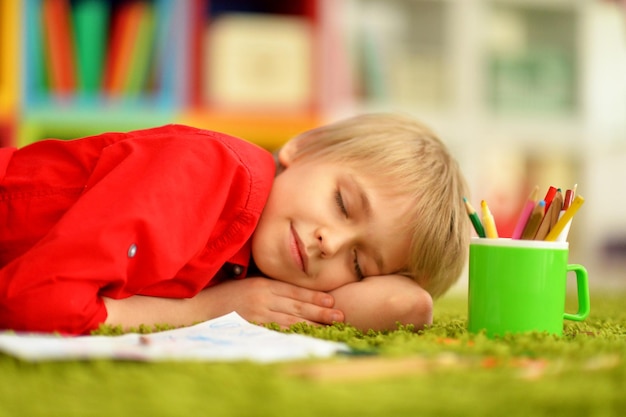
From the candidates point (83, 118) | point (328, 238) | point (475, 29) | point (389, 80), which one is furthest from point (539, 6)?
point (328, 238)

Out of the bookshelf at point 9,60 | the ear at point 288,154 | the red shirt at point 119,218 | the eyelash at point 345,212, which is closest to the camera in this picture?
the red shirt at point 119,218

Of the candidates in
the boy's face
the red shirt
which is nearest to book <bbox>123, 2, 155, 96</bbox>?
the red shirt

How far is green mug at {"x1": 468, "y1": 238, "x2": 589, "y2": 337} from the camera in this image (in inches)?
32.0

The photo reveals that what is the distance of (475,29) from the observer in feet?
8.72

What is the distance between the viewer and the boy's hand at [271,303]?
0.95 meters

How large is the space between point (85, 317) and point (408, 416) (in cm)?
45

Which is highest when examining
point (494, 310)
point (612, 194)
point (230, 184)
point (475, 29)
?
point (475, 29)

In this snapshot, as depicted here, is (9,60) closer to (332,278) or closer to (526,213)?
(332,278)

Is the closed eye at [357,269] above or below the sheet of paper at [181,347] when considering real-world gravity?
below

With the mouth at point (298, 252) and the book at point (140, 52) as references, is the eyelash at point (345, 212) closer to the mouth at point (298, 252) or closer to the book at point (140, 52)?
the mouth at point (298, 252)

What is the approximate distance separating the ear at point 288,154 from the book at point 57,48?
1.23m

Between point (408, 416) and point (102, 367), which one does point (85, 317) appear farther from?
point (408, 416)

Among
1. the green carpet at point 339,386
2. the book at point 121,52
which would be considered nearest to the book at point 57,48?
the book at point 121,52

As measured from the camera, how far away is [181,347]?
2.09 feet
